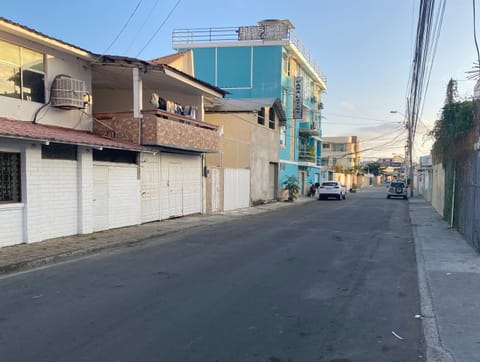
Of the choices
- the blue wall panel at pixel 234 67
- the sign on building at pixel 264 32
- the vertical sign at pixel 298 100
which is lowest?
the vertical sign at pixel 298 100

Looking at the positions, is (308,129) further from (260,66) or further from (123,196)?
(123,196)

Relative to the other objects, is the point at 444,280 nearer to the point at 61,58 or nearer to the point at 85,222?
the point at 85,222

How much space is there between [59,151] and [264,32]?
28009 mm

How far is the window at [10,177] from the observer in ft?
35.3

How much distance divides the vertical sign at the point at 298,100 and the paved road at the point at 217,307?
27.6 meters

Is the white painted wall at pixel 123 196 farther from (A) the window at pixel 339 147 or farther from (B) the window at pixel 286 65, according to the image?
(A) the window at pixel 339 147

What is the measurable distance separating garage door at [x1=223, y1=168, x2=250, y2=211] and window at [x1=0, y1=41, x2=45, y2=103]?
12.1m

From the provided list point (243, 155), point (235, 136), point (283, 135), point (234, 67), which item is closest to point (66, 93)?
point (235, 136)

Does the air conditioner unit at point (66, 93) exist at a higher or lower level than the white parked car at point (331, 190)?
higher

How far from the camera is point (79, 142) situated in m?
11.5

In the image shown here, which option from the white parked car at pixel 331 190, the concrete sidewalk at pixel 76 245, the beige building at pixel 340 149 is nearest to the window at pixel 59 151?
the concrete sidewalk at pixel 76 245

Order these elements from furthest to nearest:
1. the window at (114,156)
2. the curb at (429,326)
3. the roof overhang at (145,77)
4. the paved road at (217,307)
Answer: the roof overhang at (145,77), the window at (114,156), the paved road at (217,307), the curb at (429,326)

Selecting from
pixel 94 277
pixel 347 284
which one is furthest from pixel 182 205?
pixel 347 284

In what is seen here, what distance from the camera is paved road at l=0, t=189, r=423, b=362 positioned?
4.60 m
